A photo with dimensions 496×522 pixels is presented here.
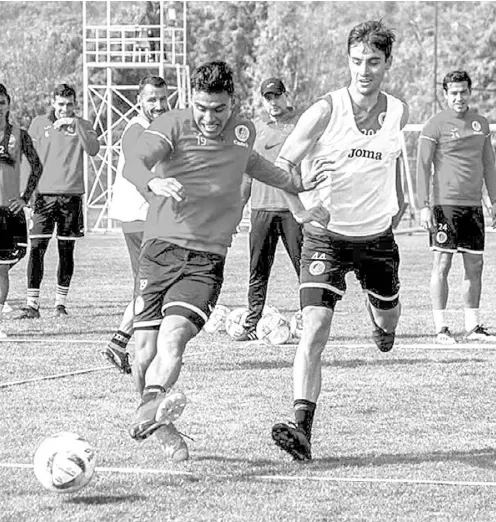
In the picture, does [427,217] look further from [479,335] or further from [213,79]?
[213,79]

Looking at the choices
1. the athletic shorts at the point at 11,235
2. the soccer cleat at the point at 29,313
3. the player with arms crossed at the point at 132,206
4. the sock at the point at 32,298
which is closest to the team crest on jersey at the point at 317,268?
the player with arms crossed at the point at 132,206

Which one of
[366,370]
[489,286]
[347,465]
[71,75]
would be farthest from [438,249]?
[71,75]

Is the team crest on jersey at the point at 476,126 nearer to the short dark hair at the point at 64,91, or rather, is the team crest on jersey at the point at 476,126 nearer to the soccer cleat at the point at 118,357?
the soccer cleat at the point at 118,357

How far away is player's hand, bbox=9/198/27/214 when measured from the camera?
12555mm

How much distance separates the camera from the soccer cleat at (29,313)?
46.6 ft

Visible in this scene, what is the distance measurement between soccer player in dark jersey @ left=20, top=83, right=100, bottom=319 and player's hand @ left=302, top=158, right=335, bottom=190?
714cm

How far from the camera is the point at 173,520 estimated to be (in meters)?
5.78

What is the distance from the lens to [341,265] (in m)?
7.54

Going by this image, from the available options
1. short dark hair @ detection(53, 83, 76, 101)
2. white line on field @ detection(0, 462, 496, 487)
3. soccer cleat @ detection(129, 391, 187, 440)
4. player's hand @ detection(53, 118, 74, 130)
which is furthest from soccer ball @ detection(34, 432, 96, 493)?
player's hand @ detection(53, 118, 74, 130)

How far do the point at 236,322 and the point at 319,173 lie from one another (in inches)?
207

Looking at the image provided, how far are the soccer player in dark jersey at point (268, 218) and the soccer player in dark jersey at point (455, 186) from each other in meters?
1.29

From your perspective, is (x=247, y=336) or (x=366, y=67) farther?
(x=247, y=336)

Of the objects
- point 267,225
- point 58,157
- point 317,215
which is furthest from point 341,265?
point 58,157

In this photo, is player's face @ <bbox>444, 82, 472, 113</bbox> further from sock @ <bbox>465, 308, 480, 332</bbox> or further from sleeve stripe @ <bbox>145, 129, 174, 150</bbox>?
sleeve stripe @ <bbox>145, 129, 174, 150</bbox>
